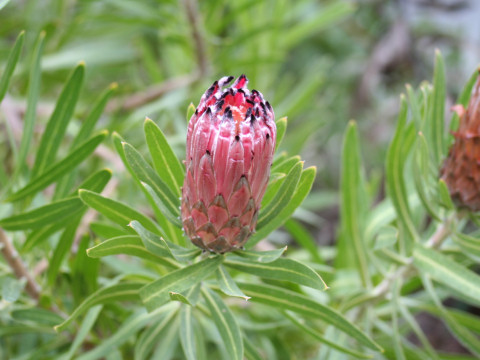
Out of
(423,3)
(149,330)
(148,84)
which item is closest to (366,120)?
(423,3)

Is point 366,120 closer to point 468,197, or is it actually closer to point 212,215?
point 468,197

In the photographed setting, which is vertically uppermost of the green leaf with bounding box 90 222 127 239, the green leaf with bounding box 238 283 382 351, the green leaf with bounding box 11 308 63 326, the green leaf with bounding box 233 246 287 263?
the green leaf with bounding box 90 222 127 239

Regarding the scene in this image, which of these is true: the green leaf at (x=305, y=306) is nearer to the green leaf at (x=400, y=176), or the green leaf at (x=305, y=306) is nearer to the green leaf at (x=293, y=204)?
the green leaf at (x=293, y=204)

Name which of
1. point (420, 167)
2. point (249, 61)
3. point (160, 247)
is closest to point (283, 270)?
point (160, 247)

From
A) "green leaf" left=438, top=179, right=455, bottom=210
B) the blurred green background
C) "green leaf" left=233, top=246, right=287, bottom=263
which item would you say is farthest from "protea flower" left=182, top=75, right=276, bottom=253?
the blurred green background

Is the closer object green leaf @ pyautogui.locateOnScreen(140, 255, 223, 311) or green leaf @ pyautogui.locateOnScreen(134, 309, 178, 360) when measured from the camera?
green leaf @ pyautogui.locateOnScreen(140, 255, 223, 311)

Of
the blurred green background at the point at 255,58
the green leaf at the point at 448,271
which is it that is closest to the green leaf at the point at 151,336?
the green leaf at the point at 448,271

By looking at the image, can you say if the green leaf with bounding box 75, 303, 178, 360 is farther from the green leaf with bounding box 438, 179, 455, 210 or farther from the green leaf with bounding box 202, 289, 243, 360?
the green leaf with bounding box 438, 179, 455, 210
